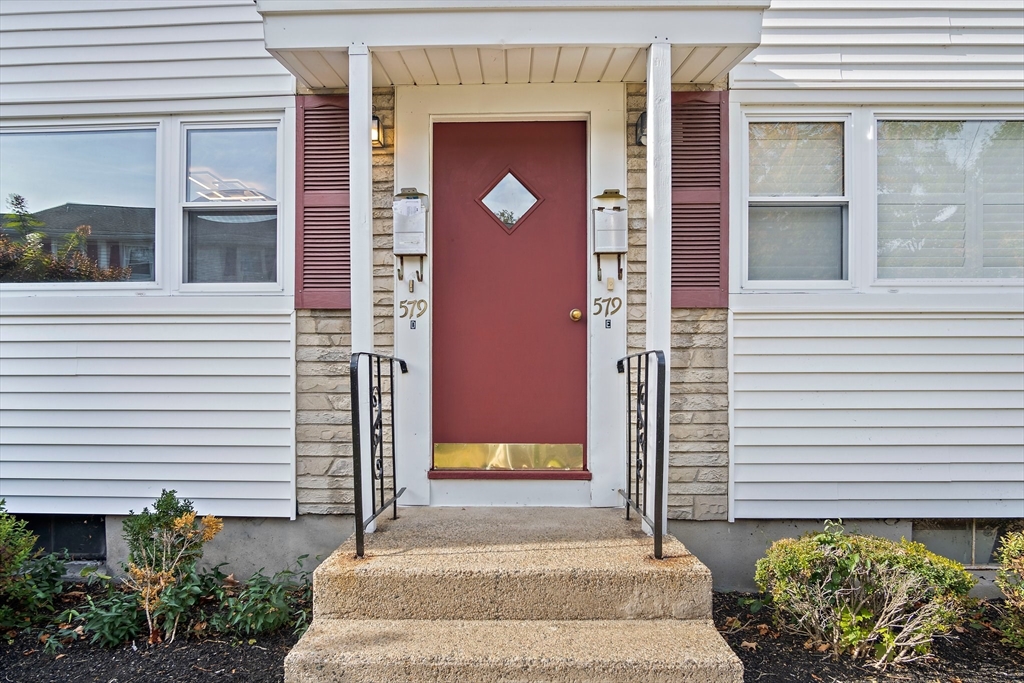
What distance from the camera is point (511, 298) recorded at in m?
3.56

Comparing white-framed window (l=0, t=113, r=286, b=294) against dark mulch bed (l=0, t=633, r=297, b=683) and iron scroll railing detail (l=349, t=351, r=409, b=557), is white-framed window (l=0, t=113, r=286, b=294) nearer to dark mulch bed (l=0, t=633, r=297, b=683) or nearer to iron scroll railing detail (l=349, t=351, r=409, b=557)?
iron scroll railing detail (l=349, t=351, r=409, b=557)

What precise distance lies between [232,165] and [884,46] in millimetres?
3709

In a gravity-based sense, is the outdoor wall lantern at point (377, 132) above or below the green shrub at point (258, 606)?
above

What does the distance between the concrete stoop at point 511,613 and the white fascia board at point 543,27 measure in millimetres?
2242

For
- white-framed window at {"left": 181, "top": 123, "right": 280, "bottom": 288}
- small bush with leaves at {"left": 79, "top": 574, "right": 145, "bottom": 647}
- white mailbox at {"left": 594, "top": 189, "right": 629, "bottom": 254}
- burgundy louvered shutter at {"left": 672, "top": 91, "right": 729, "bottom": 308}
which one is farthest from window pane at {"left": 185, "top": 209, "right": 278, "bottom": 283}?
burgundy louvered shutter at {"left": 672, "top": 91, "right": 729, "bottom": 308}

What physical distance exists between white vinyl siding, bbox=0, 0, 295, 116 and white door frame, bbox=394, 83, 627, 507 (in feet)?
3.09

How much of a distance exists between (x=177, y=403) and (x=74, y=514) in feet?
2.99

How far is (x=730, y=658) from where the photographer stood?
2.28 metres

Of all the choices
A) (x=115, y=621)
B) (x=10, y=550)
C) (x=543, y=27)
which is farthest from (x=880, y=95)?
(x=10, y=550)

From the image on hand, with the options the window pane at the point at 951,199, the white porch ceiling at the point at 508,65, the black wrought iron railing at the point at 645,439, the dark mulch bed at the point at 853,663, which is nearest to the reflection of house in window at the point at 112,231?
the white porch ceiling at the point at 508,65

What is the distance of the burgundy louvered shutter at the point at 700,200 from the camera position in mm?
3531

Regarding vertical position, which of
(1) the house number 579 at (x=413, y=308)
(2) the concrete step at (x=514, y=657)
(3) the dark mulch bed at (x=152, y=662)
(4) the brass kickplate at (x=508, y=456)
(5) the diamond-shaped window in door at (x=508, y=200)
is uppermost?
(5) the diamond-shaped window in door at (x=508, y=200)

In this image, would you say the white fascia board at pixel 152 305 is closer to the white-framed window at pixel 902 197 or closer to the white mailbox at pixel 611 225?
the white mailbox at pixel 611 225

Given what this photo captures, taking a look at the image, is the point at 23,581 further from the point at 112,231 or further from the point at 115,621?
the point at 112,231
